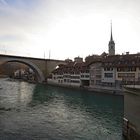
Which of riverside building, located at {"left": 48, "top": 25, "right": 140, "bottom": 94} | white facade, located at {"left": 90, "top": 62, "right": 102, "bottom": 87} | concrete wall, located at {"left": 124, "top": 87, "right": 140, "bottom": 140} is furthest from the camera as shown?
white facade, located at {"left": 90, "top": 62, "right": 102, "bottom": 87}

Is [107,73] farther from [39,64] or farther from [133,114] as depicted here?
[39,64]

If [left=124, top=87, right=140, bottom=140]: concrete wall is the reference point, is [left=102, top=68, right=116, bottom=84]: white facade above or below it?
above

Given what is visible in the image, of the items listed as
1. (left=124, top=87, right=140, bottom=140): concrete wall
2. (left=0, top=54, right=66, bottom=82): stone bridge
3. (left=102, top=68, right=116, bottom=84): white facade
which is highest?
(left=0, top=54, right=66, bottom=82): stone bridge

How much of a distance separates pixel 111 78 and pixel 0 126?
38.3m

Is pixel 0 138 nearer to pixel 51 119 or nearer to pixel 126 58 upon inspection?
pixel 51 119

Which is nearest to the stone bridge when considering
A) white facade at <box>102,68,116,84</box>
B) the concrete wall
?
white facade at <box>102,68,116,84</box>

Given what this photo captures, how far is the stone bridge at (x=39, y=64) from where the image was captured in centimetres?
8034

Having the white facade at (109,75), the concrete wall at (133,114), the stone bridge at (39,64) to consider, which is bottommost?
the concrete wall at (133,114)

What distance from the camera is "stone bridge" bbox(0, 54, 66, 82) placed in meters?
80.3

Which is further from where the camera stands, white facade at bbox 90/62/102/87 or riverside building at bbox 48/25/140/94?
white facade at bbox 90/62/102/87

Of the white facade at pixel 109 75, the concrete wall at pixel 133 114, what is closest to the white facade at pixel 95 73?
the white facade at pixel 109 75

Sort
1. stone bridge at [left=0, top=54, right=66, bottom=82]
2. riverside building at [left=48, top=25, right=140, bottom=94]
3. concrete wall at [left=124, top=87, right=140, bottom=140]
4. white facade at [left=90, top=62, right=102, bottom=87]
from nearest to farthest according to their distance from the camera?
concrete wall at [left=124, top=87, right=140, bottom=140] < riverside building at [left=48, top=25, right=140, bottom=94] < white facade at [left=90, top=62, right=102, bottom=87] < stone bridge at [left=0, top=54, right=66, bottom=82]

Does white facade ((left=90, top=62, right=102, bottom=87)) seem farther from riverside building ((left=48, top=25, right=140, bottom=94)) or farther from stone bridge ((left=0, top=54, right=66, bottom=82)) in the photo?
stone bridge ((left=0, top=54, right=66, bottom=82))

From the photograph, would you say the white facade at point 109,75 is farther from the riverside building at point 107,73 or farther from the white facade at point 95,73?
the white facade at point 95,73
